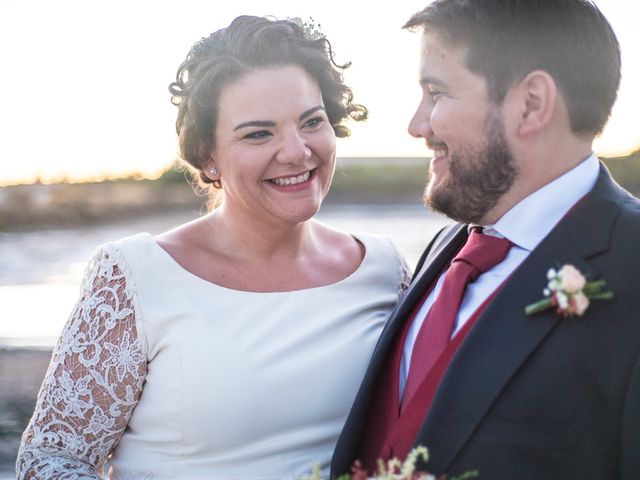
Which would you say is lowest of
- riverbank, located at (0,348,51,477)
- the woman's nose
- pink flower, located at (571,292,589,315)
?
riverbank, located at (0,348,51,477)

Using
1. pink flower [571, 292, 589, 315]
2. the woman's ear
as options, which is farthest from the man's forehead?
the woman's ear

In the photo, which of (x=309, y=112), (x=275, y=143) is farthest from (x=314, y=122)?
(x=275, y=143)

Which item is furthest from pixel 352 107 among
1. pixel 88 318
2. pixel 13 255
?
pixel 13 255

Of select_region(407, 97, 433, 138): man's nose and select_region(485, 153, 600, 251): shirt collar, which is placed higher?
select_region(407, 97, 433, 138): man's nose

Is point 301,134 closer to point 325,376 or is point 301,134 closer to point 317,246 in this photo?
point 317,246

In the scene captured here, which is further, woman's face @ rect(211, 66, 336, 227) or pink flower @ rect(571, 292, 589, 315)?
woman's face @ rect(211, 66, 336, 227)

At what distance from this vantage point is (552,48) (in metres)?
2.54

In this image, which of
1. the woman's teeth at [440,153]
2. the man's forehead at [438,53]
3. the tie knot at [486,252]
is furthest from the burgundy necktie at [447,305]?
the man's forehead at [438,53]

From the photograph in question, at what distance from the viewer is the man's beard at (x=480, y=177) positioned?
2576 millimetres

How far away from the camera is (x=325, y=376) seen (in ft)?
10.4

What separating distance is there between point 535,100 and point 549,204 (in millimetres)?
300

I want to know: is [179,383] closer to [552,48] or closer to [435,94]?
[435,94]

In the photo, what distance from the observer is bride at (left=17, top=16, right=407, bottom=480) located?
3.01 meters

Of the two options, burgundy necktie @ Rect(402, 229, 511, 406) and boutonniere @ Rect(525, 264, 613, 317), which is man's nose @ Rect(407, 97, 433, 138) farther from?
boutonniere @ Rect(525, 264, 613, 317)
